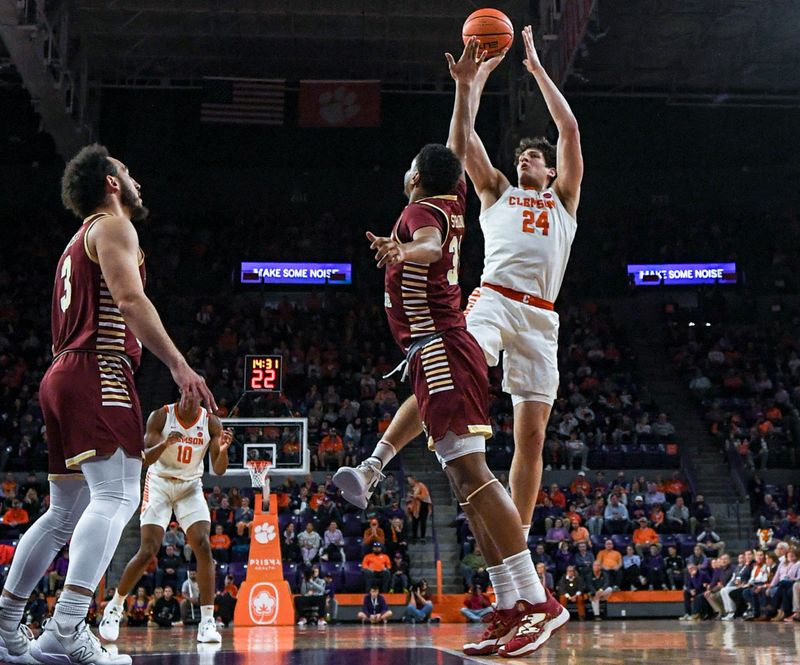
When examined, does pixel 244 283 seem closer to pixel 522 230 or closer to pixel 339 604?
pixel 339 604

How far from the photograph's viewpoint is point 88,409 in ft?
14.2

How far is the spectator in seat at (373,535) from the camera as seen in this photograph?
697 inches

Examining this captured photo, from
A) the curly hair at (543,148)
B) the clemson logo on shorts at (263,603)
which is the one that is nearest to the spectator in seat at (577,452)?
the clemson logo on shorts at (263,603)

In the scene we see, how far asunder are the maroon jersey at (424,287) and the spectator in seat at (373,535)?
13233 millimetres

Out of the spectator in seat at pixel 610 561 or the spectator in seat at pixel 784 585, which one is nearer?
the spectator in seat at pixel 784 585

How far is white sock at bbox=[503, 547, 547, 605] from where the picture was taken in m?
4.58

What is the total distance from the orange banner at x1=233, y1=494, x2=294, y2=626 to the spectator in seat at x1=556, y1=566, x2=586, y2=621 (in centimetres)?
543

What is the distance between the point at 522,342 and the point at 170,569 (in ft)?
41.5

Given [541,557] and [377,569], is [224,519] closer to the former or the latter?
[377,569]

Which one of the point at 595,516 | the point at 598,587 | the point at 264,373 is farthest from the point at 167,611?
the point at 595,516

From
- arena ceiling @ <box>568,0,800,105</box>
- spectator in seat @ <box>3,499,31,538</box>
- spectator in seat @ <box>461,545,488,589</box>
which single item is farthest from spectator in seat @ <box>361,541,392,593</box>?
arena ceiling @ <box>568,0,800,105</box>

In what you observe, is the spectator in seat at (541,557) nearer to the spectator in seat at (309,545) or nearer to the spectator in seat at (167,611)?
the spectator in seat at (309,545)

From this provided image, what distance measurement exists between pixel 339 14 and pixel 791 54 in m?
11.3

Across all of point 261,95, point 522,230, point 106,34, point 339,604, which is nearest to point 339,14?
point 261,95
